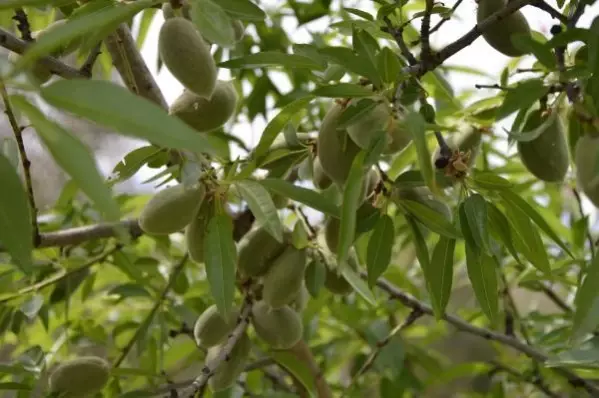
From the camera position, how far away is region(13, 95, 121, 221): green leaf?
0.32 m

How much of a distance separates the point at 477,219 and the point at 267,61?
179 millimetres

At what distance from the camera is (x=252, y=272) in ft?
2.13

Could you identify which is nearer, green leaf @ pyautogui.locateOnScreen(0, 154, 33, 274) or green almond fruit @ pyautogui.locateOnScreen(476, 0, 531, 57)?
green leaf @ pyautogui.locateOnScreen(0, 154, 33, 274)

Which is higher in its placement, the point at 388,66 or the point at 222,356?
the point at 388,66

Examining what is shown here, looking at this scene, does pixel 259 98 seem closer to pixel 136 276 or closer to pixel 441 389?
pixel 136 276

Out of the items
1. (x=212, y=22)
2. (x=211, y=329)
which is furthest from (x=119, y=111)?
(x=211, y=329)

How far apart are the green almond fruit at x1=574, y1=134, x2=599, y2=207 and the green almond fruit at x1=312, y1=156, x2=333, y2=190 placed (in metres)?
0.20

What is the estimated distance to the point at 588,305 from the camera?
0.43m

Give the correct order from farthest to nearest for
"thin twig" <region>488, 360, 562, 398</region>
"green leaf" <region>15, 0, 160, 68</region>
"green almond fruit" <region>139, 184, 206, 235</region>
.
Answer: "thin twig" <region>488, 360, 562, 398</region>, "green almond fruit" <region>139, 184, 206, 235</region>, "green leaf" <region>15, 0, 160, 68</region>

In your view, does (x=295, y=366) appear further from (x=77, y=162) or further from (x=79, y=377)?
(x=77, y=162)

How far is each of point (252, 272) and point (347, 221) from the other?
0.23 meters

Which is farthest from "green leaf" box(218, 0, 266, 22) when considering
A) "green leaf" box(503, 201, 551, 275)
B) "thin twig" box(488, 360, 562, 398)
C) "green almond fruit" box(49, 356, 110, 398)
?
"thin twig" box(488, 360, 562, 398)

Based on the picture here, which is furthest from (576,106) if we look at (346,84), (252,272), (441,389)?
(441,389)

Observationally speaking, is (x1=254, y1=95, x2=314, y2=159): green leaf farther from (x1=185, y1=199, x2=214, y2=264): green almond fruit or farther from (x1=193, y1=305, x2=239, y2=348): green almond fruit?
(x1=193, y1=305, x2=239, y2=348): green almond fruit
